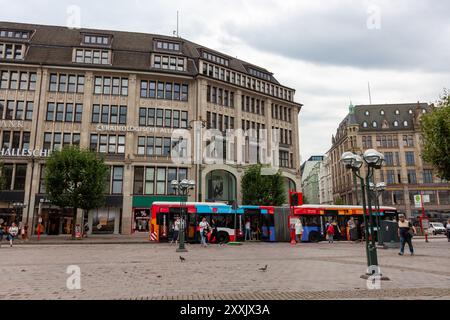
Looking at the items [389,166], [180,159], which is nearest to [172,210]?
[180,159]

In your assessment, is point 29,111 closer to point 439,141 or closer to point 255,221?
point 255,221

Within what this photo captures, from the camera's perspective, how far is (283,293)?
704cm

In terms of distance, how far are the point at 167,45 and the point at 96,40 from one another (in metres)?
8.17

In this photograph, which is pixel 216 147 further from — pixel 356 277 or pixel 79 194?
pixel 356 277

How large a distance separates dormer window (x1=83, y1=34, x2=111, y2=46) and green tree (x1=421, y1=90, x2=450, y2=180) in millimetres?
34346

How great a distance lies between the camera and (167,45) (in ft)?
141

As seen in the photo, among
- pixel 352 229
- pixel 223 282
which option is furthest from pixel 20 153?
pixel 223 282

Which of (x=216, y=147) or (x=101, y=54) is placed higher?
(x=101, y=54)

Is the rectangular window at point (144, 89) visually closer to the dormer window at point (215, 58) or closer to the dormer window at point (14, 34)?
the dormer window at point (215, 58)

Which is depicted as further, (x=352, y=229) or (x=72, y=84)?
(x=72, y=84)

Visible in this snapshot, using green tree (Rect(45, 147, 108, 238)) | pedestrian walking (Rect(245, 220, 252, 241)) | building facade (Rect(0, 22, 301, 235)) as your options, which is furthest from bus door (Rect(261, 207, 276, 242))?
green tree (Rect(45, 147, 108, 238))

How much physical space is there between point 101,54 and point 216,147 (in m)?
16.7

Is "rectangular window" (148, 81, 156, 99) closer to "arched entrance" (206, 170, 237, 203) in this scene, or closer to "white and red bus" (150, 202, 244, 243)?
"arched entrance" (206, 170, 237, 203)

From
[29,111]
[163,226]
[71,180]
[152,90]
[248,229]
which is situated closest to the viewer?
[163,226]
